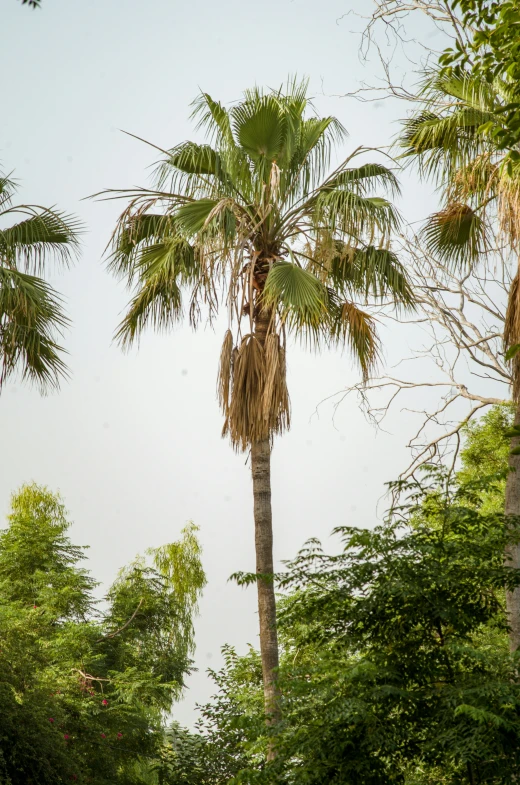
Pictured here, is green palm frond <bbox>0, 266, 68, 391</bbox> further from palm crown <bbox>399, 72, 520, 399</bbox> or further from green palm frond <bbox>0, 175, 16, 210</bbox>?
palm crown <bbox>399, 72, 520, 399</bbox>

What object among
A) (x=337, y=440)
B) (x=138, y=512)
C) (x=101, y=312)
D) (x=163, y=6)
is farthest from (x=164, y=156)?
(x=163, y=6)

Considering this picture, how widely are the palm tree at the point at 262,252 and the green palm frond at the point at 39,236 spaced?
89 centimetres

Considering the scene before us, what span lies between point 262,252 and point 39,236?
3.21m

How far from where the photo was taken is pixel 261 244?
A: 11000 millimetres

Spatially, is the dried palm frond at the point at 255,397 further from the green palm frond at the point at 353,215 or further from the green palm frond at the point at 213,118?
the green palm frond at the point at 213,118

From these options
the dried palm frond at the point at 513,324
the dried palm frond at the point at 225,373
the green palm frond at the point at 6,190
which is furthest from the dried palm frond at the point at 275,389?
the green palm frond at the point at 6,190

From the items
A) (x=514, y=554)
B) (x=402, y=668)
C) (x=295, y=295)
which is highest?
(x=295, y=295)

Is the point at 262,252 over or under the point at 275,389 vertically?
over

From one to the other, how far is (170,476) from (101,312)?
36.4 ft

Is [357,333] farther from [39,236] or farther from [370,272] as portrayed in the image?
[39,236]

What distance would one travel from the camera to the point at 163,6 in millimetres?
76375

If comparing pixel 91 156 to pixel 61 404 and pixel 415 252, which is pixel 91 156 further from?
pixel 415 252

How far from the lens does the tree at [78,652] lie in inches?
464

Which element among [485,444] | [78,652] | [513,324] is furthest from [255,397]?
[485,444]
